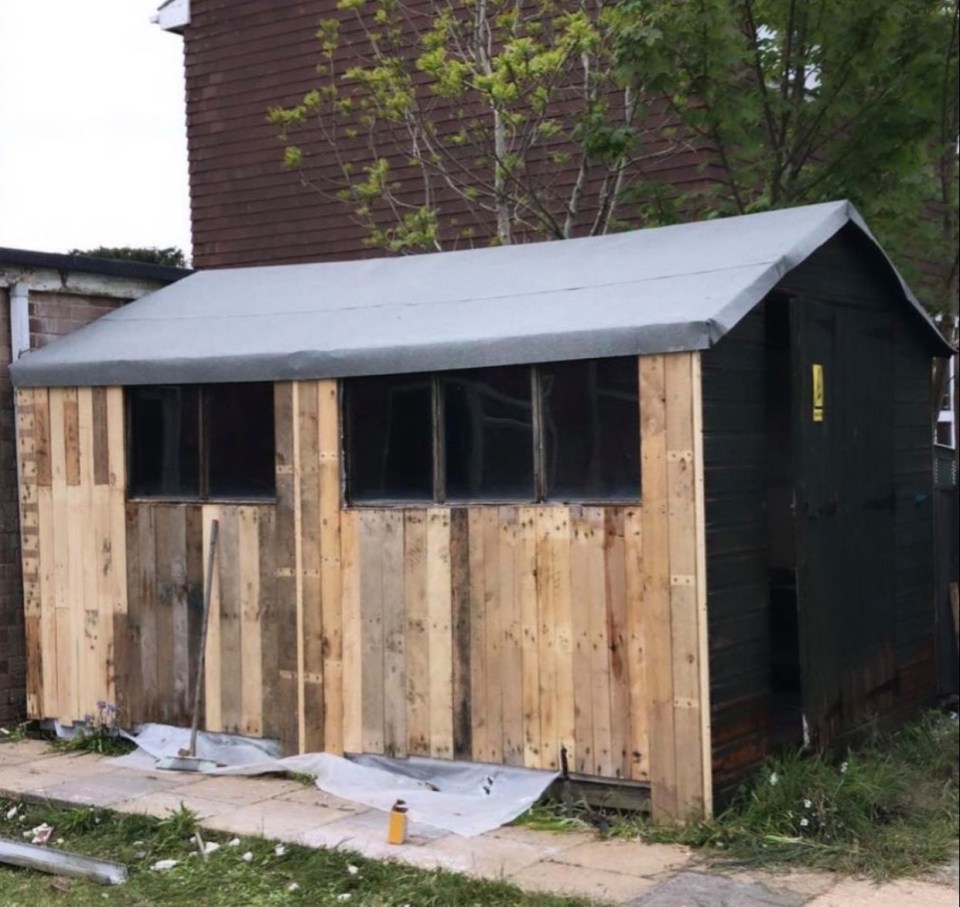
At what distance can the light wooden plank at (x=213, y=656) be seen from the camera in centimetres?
778

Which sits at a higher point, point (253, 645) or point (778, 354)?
point (778, 354)

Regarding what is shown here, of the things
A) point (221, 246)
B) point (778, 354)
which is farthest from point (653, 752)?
point (221, 246)

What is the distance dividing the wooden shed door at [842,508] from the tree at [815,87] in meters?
2.38

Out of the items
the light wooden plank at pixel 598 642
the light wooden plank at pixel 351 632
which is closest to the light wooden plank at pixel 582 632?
the light wooden plank at pixel 598 642

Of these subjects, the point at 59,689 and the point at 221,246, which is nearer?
the point at 59,689

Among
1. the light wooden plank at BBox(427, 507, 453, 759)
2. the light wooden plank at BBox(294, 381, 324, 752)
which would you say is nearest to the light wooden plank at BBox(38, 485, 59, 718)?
the light wooden plank at BBox(294, 381, 324, 752)

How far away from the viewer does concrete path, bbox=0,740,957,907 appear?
5367 mm

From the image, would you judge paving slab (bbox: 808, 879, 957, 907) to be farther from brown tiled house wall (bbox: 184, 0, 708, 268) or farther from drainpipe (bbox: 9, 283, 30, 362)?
brown tiled house wall (bbox: 184, 0, 708, 268)

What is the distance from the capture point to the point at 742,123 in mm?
9812

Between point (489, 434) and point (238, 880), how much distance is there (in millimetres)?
2455

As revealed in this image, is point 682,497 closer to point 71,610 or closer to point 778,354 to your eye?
point 778,354

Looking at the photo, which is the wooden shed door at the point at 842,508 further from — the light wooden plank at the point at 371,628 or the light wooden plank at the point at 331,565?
the light wooden plank at the point at 331,565

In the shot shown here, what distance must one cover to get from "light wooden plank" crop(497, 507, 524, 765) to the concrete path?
0.51 m

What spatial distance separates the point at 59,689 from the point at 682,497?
437 centimetres
